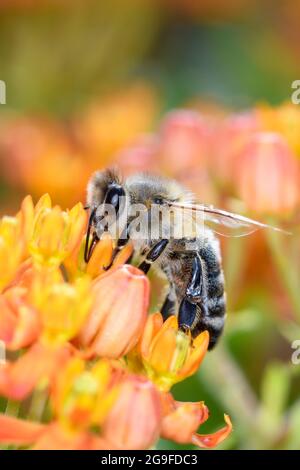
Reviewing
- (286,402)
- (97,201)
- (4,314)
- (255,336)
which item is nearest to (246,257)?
(255,336)

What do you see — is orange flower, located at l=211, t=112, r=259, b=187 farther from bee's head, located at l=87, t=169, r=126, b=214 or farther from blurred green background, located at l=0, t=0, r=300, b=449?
bee's head, located at l=87, t=169, r=126, b=214

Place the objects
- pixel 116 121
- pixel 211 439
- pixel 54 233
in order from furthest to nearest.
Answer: pixel 116 121 < pixel 54 233 < pixel 211 439

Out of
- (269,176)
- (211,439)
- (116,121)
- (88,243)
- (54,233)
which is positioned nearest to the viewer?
(211,439)

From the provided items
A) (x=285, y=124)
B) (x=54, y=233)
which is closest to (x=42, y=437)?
(x=54, y=233)

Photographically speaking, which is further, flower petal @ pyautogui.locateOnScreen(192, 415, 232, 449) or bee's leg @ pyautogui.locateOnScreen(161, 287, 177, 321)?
bee's leg @ pyautogui.locateOnScreen(161, 287, 177, 321)

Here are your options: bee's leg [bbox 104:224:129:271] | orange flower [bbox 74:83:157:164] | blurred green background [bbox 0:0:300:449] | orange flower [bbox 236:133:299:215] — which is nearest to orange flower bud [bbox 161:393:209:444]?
bee's leg [bbox 104:224:129:271]

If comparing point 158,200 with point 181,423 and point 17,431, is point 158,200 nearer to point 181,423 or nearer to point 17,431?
point 181,423

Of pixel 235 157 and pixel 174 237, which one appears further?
pixel 235 157
